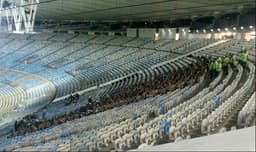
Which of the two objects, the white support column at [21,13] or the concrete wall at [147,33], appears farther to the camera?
the concrete wall at [147,33]

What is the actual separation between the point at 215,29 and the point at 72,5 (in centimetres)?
1507

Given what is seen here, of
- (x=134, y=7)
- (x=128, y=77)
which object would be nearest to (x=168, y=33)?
(x=134, y=7)

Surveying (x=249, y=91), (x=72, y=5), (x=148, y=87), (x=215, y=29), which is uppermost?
(x=72, y=5)

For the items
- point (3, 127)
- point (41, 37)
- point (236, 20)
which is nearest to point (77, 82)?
point (3, 127)

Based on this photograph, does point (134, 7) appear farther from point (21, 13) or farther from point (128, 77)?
point (21, 13)

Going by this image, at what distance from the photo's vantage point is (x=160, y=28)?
20.7 meters

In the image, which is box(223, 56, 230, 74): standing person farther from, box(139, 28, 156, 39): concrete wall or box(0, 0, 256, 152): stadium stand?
box(139, 28, 156, 39): concrete wall

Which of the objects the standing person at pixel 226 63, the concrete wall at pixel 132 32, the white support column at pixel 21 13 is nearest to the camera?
the standing person at pixel 226 63

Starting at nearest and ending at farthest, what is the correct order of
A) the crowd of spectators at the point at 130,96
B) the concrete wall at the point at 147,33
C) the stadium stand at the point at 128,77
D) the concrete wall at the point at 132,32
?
the stadium stand at the point at 128,77
the crowd of spectators at the point at 130,96
the concrete wall at the point at 147,33
the concrete wall at the point at 132,32

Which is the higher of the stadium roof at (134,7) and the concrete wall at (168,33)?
the stadium roof at (134,7)

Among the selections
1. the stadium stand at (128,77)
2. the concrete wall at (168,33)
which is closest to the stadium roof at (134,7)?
the stadium stand at (128,77)

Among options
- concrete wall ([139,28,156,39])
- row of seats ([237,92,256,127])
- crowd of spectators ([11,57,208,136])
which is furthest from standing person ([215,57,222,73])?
concrete wall ([139,28,156,39])

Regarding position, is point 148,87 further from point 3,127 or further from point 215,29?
point 215,29

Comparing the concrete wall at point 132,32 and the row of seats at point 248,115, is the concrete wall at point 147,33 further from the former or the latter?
the row of seats at point 248,115
